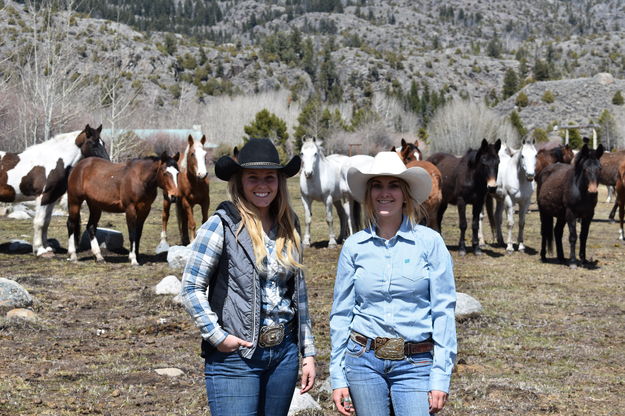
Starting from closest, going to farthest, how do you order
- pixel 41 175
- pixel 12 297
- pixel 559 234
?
pixel 12 297 → pixel 559 234 → pixel 41 175

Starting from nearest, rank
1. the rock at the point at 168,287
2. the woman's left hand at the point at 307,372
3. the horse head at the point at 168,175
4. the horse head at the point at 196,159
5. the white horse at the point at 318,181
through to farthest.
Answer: the woman's left hand at the point at 307,372, the rock at the point at 168,287, the horse head at the point at 168,175, the horse head at the point at 196,159, the white horse at the point at 318,181

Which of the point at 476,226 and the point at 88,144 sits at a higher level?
the point at 88,144

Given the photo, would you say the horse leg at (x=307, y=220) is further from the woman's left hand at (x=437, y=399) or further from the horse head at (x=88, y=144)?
the woman's left hand at (x=437, y=399)

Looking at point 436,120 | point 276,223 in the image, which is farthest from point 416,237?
point 436,120

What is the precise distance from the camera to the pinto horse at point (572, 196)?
43.7ft

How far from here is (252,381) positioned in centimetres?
341

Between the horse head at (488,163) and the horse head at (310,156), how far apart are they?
379 centimetres

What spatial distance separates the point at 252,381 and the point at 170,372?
373 centimetres

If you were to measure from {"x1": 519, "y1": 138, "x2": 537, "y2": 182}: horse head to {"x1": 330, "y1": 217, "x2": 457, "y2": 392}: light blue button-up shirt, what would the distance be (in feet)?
41.7

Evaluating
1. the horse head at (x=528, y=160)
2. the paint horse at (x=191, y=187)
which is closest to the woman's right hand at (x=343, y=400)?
the paint horse at (x=191, y=187)

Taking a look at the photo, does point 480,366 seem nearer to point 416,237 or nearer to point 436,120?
point 416,237

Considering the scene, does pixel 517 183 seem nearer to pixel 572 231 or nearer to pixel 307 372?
pixel 572 231

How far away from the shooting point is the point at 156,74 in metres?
145

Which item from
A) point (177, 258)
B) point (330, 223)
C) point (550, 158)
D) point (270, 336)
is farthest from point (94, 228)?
point (550, 158)
